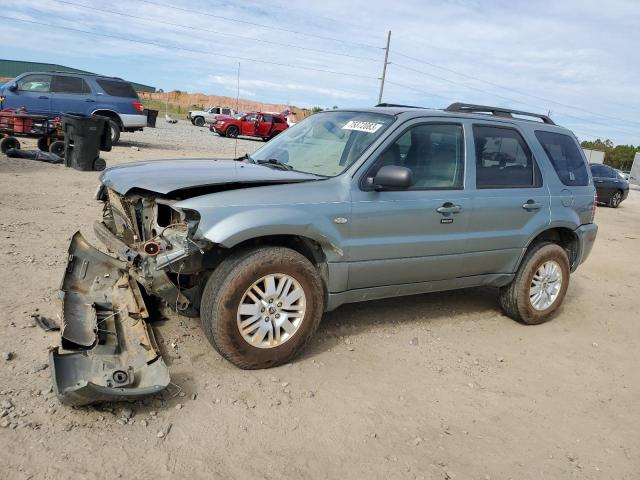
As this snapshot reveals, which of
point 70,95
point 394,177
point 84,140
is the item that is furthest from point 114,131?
point 394,177

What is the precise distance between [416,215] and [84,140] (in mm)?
9573

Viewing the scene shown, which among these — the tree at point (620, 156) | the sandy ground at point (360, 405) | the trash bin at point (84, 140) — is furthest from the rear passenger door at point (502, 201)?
the tree at point (620, 156)

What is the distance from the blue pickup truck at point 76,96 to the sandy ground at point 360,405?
11.7 m

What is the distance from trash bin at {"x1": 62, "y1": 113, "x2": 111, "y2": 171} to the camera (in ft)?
38.8

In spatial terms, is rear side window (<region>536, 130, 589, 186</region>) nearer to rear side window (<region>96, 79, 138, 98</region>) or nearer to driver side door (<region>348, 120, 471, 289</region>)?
driver side door (<region>348, 120, 471, 289</region>)

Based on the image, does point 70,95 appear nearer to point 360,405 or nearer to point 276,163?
point 276,163

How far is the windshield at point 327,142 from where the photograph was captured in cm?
437

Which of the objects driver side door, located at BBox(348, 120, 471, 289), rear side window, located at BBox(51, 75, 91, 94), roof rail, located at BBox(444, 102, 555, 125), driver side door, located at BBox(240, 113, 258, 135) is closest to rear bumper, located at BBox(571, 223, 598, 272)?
roof rail, located at BBox(444, 102, 555, 125)

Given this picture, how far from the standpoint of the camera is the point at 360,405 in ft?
11.9

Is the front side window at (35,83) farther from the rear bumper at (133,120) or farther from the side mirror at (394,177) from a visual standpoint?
the side mirror at (394,177)

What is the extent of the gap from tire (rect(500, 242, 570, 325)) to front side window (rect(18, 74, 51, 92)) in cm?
1515

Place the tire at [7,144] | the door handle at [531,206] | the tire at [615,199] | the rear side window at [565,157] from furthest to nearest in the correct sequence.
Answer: the tire at [615,199] < the tire at [7,144] < the rear side window at [565,157] < the door handle at [531,206]

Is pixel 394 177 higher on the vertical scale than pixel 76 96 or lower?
lower

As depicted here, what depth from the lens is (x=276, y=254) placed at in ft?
12.5
